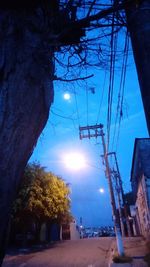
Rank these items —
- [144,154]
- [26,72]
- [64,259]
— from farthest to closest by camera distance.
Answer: [144,154] → [64,259] → [26,72]

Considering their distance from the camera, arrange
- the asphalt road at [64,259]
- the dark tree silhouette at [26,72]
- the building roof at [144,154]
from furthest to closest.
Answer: the building roof at [144,154]
the asphalt road at [64,259]
the dark tree silhouette at [26,72]

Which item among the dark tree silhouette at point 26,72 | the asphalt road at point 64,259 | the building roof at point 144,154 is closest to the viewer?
the dark tree silhouette at point 26,72

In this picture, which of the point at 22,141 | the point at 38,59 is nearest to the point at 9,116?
the point at 22,141

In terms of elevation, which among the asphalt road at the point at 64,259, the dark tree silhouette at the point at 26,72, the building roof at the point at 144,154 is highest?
the building roof at the point at 144,154

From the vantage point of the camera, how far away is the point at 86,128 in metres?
20.4

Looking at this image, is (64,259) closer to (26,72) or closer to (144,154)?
(144,154)

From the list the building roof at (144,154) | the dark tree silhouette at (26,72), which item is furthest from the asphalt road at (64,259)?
the dark tree silhouette at (26,72)

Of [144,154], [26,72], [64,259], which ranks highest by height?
[144,154]

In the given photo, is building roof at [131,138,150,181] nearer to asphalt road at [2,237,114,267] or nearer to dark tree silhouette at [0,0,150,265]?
asphalt road at [2,237,114,267]

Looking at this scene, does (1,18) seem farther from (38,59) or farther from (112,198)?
(112,198)

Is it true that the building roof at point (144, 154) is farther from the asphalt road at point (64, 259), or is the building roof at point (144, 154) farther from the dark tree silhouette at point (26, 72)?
the dark tree silhouette at point (26, 72)

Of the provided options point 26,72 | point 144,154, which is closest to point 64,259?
point 144,154

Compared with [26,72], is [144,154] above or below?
above

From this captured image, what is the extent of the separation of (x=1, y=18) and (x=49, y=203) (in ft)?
63.5
